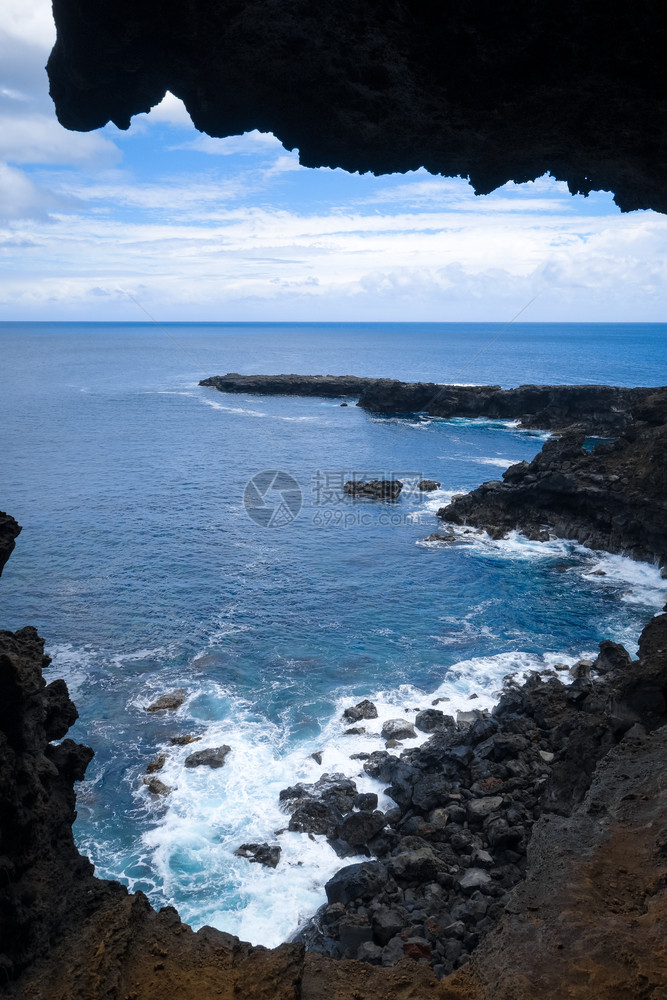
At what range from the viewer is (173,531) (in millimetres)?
47594

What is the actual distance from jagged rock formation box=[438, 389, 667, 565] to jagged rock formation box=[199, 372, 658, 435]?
27312mm

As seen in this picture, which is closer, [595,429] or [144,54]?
[144,54]

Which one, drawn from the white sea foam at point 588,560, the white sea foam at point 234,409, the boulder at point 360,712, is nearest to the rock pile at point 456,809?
the boulder at point 360,712

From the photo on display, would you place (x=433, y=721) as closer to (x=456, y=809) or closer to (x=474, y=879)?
(x=456, y=809)

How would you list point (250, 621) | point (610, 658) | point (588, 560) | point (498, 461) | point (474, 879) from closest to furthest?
1. point (474, 879)
2. point (610, 658)
3. point (250, 621)
4. point (588, 560)
5. point (498, 461)

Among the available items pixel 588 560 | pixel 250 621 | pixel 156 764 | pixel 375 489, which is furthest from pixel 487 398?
pixel 156 764

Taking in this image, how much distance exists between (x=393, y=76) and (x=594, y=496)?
3776 cm

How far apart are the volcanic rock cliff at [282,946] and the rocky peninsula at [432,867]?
0.03 m

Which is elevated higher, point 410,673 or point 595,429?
point 595,429

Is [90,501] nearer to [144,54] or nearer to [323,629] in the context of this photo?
[323,629]

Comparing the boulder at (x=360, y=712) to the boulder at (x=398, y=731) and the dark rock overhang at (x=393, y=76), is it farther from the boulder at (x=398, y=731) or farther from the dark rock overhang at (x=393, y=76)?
the dark rock overhang at (x=393, y=76)

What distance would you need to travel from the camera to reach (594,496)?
1781 inches

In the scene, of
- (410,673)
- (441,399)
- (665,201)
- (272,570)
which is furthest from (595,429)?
(665,201)

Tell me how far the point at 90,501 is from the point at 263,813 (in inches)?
1460
